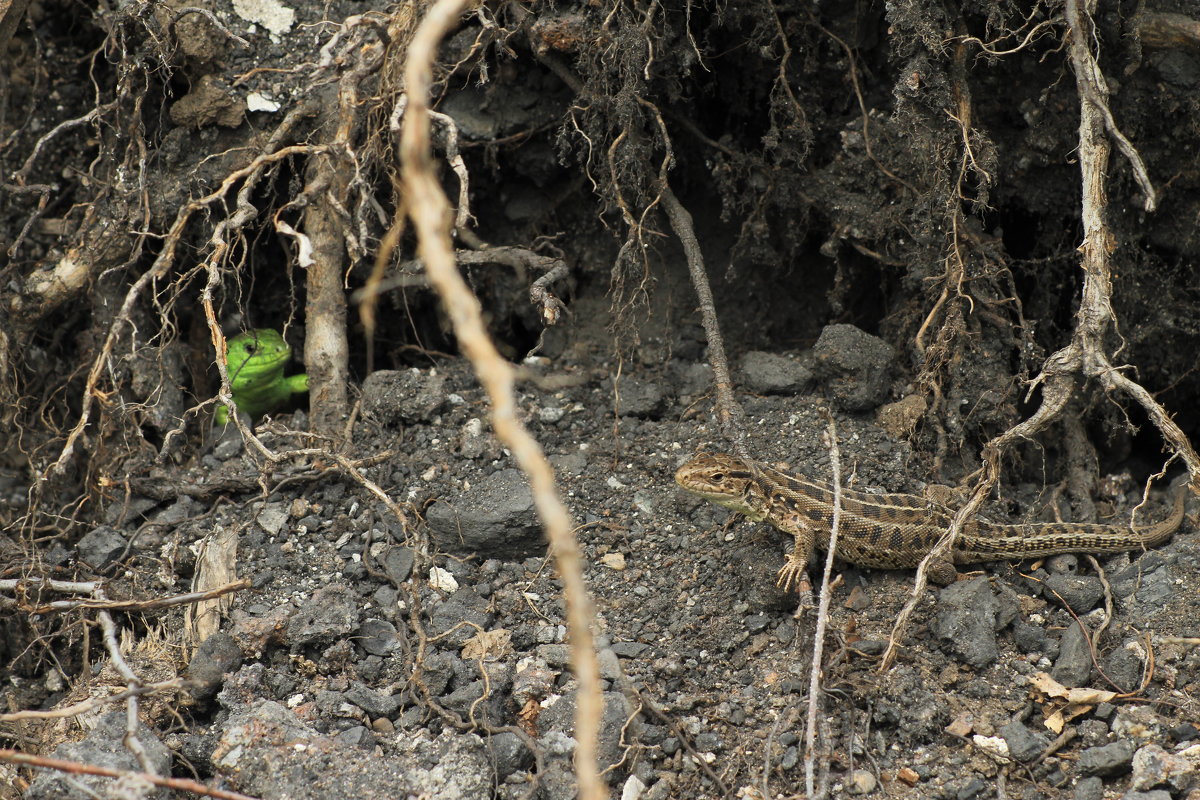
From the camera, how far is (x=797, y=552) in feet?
13.9

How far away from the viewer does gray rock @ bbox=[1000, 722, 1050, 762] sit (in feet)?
11.8

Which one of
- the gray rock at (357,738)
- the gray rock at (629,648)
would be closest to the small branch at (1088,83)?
the gray rock at (629,648)

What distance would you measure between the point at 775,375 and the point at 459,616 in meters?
1.90

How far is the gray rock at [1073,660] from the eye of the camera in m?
3.84

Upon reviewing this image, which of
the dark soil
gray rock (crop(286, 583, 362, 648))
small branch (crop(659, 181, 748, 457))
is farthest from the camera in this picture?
small branch (crop(659, 181, 748, 457))

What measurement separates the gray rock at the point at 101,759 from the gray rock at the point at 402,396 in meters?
1.77

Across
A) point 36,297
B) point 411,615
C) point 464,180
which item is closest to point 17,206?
point 36,297

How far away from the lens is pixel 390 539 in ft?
14.7

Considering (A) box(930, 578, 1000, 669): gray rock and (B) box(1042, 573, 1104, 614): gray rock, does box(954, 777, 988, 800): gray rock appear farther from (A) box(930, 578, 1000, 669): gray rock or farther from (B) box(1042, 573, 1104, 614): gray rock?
(B) box(1042, 573, 1104, 614): gray rock

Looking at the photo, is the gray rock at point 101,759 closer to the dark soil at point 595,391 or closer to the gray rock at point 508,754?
the dark soil at point 595,391

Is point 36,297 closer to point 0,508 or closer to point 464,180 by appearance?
point 0,508

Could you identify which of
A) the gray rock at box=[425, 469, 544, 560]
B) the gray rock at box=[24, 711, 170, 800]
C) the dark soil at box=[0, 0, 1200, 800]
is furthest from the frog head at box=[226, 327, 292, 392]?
the gray rock at box=[24, 711, 170, 800]

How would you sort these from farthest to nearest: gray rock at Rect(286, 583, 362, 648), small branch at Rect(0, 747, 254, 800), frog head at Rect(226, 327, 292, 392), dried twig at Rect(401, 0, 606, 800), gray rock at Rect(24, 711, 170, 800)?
1. frog head at Rect(226, 327, 292, 392)
2. gray rock at Rect(286, 583, 362, 648)
3. gray rock at Rect(24, 711, 170, 800)
4. small branch at Rect(0, 747, 254, 800)
5. dried twig at Rect(401, 0, 606, 800)

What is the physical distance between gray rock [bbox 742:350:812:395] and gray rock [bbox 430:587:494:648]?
1.71 meters
